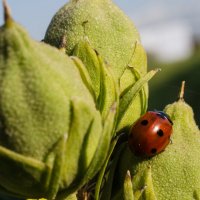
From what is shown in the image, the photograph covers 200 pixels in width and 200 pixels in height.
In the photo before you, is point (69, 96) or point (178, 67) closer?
point (69, 96)

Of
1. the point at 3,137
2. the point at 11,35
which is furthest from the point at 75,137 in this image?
the point at 11,35

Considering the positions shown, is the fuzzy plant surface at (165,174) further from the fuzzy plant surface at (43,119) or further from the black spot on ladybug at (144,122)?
the fuzzy plant surface at (43,119)

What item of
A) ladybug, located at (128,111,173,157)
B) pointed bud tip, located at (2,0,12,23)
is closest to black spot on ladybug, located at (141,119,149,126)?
ladybug, located at (128,111,173,157)

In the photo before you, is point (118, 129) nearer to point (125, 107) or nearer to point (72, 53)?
point (125, 107)

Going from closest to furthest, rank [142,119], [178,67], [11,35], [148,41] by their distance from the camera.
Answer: [11,35], [142,119], [178,67], [148,41]

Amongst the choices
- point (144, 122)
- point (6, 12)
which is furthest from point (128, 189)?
point (6, 12)

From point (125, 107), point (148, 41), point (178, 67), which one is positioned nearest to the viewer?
point (125, 107)

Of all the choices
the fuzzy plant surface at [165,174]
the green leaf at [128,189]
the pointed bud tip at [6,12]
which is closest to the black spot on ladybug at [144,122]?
the fuzzy plant surface at [165,174]

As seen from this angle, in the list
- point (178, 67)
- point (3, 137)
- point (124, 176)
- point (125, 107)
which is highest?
point (3, 137)
